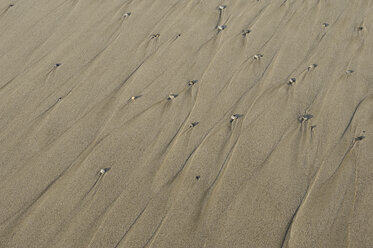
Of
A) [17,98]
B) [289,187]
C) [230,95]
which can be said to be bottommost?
[17,98]

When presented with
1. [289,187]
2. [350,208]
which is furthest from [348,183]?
[289,187]

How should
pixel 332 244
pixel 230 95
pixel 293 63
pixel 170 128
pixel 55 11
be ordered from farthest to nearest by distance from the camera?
pixel 55 11
pixel 293 63
pixel 230 95
pixel 170 128
pixel 332 244

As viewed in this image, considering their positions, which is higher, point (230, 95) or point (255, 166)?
point (230, 95)

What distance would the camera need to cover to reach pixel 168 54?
383cm

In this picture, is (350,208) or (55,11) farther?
(55,11)

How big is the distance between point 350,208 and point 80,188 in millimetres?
2060

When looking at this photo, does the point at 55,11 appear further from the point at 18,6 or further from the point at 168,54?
the point at 168,54

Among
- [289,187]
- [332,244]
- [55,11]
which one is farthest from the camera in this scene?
[55,11]

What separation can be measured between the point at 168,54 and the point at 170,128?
1033 mm

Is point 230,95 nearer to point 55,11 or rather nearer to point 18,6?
point 55,11

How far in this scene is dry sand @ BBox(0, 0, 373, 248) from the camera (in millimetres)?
2611

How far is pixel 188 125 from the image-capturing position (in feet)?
10.4

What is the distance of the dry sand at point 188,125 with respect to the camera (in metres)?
2.61

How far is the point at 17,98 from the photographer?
3.46m
